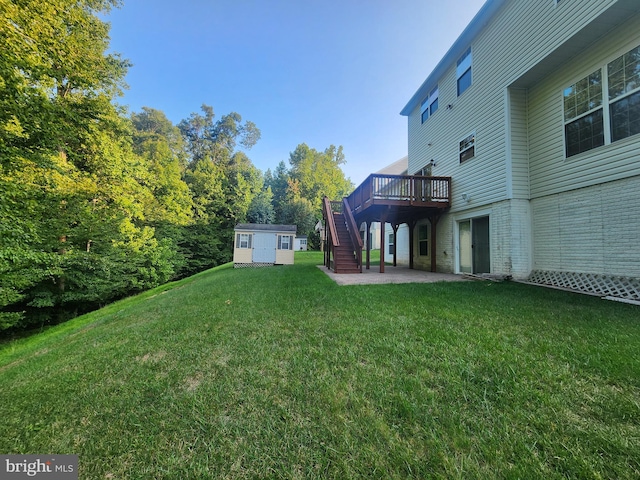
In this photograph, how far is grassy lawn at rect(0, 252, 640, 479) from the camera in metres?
1.44

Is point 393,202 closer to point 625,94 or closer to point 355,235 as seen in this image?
point 355,235

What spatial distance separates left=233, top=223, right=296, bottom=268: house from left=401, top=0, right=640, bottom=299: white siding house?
30.8 feet

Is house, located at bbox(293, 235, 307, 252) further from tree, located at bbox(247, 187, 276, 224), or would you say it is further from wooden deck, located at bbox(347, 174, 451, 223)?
wooden deck, located at bbox(347, 174, 451, 223)

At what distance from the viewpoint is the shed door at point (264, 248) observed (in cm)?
1577

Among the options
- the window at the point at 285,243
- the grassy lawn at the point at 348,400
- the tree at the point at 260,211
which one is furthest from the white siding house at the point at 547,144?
the tree at the point at 260,211

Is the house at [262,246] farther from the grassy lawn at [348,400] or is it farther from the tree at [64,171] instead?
the grassy lawn at [348,400]

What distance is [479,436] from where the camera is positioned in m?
1.56

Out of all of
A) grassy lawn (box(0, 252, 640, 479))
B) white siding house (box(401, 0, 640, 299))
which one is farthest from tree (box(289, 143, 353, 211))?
grassy lawn (box(0, 252, 640, 479))

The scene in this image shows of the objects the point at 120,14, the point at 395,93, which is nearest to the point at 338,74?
the point at 395,93

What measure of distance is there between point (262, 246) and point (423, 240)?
944 centimetres

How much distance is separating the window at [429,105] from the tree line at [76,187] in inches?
477

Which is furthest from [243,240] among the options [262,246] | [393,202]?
[393,202]

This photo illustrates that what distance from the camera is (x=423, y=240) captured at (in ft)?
35.9

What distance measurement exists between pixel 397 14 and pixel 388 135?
1440cm
